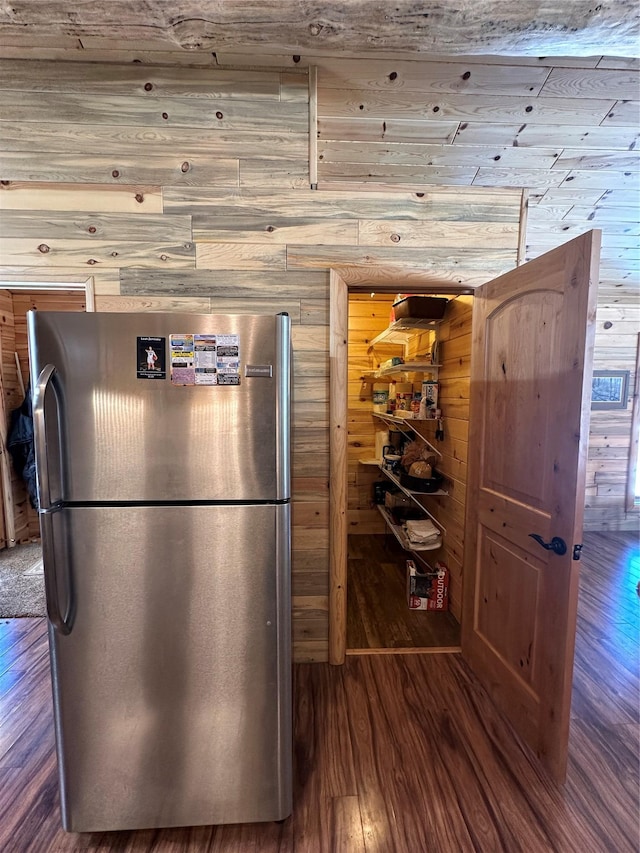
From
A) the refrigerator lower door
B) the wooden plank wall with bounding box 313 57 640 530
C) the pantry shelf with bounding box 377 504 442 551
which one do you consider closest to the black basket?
the pantry shelf with bounding box 377 504 442 551

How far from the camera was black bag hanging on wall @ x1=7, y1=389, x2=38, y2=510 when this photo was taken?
10.8ft

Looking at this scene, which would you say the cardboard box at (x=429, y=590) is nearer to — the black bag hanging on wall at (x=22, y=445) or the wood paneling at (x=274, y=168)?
the wood paneling at (x=274, y=168)

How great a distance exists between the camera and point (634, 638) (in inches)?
88.1

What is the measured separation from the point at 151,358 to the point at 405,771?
1.81 metres

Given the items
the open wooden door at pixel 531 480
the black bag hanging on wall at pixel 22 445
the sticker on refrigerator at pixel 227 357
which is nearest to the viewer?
the sticker on refrigerator at pixel 227 357

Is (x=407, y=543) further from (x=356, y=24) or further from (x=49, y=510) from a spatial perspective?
(x=356, y=24)

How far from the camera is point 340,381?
181 centimetres

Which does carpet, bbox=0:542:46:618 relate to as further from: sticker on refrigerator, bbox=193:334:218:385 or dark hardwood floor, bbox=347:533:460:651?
sticker on refrigerator, bbox=193:334:218:385

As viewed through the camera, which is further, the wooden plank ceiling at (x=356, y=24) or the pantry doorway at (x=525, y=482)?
the pantry doorway at (x=525, y=482)

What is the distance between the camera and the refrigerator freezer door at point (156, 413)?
1040 mm

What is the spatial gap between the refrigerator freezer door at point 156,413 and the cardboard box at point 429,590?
1.82 metres

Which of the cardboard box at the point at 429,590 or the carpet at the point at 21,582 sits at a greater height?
the cardboard box at the point at 429,590

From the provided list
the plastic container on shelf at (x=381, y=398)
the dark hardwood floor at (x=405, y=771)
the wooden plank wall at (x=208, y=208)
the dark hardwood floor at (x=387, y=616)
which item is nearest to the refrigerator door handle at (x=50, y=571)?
the dark hardwood floor at (x=405, y=771)

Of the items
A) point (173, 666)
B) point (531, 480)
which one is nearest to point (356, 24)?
point (531, 480)
